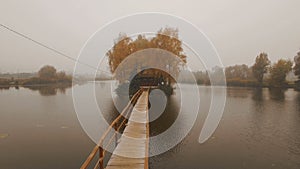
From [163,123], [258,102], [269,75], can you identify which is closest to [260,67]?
[269,75]

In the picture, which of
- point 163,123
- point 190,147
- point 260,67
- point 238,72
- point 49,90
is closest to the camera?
point 190,147

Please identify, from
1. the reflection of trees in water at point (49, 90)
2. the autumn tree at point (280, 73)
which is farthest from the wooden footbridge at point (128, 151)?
the autumn tree at point (280, 73)

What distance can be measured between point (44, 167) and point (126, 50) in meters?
32.4

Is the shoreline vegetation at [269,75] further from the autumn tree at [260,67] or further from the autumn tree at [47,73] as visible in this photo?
the autumn tree at [47,73]

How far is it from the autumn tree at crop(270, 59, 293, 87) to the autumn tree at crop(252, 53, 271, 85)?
393 centimetres

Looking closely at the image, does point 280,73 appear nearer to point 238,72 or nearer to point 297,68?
point 297,68

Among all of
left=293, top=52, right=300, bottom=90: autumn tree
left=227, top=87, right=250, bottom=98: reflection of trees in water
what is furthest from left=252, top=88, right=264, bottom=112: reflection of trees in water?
left=293, top=52, right=300, bottom=90: autumn tree

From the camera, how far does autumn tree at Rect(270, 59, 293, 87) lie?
74.6 m

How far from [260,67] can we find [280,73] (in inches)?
309

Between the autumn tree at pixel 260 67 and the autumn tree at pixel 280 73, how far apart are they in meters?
3.93

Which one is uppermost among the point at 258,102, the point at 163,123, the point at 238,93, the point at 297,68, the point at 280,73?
the point at 297,68

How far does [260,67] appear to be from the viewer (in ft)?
265

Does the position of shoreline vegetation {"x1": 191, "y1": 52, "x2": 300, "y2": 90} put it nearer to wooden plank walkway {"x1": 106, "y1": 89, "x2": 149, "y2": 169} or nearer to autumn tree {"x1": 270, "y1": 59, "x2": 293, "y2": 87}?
autumn tree {"x1": 270, "y1": 59, "x2": 293, "y2": 87}

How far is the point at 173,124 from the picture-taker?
1828 centimetres
